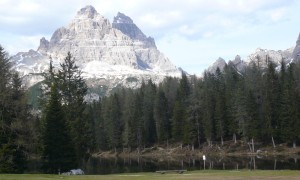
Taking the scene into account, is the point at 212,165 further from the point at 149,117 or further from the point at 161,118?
the point at 149,117

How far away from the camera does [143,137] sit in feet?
424

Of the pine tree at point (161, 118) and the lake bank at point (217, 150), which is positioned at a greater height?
the pine tree at point (161, 118)

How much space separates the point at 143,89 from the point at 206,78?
22.4 metres

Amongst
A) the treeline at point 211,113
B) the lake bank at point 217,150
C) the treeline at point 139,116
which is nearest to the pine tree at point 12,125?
the treeline at point 139,116

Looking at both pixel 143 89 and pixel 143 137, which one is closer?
pixel 143 137

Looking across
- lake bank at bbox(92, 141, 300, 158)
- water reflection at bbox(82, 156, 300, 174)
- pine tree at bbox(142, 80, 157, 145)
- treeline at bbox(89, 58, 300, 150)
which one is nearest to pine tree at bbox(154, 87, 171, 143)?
treeline at bbox(89, 58, 300, 150)

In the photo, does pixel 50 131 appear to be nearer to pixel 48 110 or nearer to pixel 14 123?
pixel 48 110

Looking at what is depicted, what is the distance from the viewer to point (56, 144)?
48969 millimetres

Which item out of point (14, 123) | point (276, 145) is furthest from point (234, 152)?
point (14, 123)

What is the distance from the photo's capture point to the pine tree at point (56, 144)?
4891 cm

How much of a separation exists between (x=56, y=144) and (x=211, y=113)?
230 feet

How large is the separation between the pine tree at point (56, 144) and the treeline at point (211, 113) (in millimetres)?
58111

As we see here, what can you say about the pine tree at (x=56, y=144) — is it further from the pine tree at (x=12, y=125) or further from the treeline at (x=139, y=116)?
the pine tree at (x=12, y=125)

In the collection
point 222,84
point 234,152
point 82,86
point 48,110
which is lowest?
point 234,152
